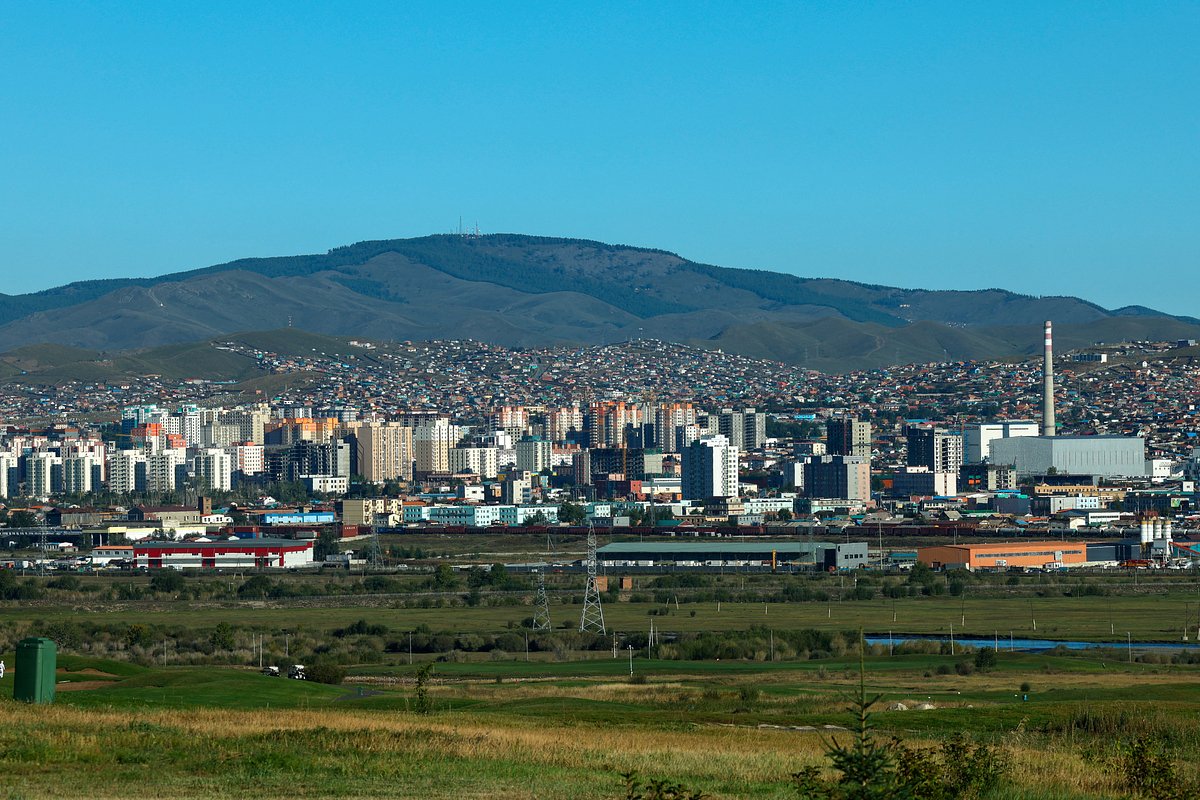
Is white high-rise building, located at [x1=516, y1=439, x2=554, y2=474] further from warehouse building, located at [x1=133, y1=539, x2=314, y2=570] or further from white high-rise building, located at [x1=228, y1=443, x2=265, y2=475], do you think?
warehouse building, located at [x1=133, y1=539, x2=314, y2=570]

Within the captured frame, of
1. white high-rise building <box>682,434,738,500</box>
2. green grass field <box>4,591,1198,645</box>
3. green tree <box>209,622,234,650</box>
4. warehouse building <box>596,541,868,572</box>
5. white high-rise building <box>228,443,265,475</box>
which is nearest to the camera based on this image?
→ green tree <box>209,622,234,650</box>

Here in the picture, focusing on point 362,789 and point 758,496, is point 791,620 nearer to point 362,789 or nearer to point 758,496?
point 362,789

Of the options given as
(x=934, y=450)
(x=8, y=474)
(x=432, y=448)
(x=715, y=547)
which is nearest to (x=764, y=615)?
(x=715, y=547)

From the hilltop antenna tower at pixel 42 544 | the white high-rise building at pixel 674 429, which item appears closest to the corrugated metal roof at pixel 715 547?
the hilltop antenna tower at pixel 42 544

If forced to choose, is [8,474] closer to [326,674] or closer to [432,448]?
[432,448]

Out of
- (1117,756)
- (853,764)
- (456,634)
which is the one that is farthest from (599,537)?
(853,764)

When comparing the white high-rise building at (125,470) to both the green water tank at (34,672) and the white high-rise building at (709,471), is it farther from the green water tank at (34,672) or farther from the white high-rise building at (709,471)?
the green water tank at (34,672)

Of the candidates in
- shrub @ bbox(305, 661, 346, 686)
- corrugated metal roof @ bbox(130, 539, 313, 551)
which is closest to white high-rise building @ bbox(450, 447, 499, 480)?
corrugated metal roof @ bbox(130, 539, 313, 551)
